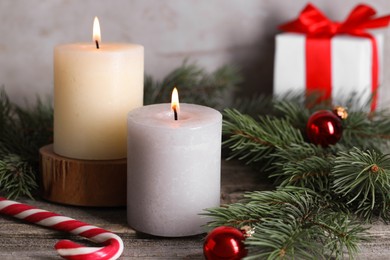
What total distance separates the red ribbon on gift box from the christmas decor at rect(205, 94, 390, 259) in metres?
0.14

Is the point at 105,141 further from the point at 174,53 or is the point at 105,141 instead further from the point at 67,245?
the point at 174,53

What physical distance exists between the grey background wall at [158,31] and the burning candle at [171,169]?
21.0 inches

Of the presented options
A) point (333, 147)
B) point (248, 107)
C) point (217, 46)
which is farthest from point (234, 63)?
point (333, 147)

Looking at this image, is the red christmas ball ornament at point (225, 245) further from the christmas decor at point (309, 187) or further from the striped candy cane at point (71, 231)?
the striped candy cane at point (71, 231)

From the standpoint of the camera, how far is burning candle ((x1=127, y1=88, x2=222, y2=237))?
2.83ft

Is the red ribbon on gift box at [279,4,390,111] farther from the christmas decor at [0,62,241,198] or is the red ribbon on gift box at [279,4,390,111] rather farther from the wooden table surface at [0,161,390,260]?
the wooden table surface at [0,161,390,260]

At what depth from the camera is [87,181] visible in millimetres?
964

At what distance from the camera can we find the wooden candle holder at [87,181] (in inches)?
37.8

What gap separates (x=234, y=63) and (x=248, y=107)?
0.55 ft

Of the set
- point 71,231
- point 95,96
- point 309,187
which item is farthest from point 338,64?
point 71,231

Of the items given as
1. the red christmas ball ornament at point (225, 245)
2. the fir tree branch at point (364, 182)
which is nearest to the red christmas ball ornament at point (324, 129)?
the fir tree branch at point (364, 182)

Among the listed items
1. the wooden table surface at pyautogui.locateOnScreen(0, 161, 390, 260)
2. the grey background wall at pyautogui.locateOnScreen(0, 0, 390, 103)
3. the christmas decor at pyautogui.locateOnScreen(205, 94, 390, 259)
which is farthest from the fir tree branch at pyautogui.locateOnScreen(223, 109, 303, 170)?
the grey background wall at pyautogui.locateOnScreen(0, 0, 390, 103)

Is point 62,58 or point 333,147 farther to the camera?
point 333,147

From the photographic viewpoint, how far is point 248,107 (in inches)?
51.3
